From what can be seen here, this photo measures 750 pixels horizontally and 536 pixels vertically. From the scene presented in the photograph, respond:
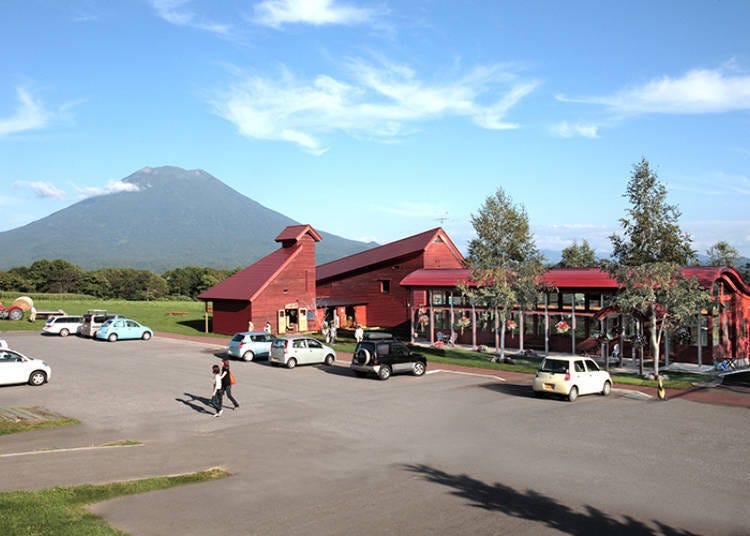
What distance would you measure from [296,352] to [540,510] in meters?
20.1

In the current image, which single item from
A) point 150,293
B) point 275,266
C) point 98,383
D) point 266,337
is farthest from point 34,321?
point 150,293

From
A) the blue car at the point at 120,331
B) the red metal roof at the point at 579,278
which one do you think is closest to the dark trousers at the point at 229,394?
the red metal roof at the point at 579,278

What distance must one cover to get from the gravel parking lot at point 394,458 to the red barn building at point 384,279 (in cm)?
2648

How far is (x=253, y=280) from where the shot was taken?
4766cm

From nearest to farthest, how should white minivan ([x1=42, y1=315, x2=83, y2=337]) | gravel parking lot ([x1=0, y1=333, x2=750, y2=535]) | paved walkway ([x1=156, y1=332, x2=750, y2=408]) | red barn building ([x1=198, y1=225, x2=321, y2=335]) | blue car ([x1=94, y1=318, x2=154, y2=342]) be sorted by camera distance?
gravel parking lot ([x1=0, y1=333, x2=750, y2=535]), paved walkway ([x1=156, y1=332, x2=750, y2=408]), blue car ([x1=94, y1=318, x2=154, y2=342]), white minivan ([x1=42, y1=315, x2=83, y2=337]), red barn building ([x1=198, y1=225, x2=321, y2=335])

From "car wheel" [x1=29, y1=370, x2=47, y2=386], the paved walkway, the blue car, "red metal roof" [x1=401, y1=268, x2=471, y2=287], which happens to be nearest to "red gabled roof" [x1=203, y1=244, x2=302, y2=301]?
the blue car

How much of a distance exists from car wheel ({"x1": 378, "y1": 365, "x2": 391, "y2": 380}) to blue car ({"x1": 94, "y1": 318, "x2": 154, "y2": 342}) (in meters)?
22.0

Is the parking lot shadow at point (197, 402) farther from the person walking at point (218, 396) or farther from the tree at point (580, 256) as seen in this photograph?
the tree at point (580, 256)

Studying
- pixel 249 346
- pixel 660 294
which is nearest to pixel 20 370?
pixel 249 346

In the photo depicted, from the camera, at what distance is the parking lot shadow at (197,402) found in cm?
1959

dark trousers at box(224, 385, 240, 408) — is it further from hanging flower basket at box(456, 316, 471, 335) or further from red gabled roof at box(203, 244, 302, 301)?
red gabled roof at box(203, 244, 302, 301)

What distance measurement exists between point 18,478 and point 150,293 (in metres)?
106

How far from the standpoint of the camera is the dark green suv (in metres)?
26.0

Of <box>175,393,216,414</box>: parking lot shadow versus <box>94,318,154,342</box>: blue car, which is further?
<box>94,318,154,342</box>: blue car
